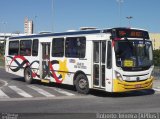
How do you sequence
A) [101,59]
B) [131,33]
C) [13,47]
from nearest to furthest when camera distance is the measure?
[101,59]
[131,33]
[13,47]

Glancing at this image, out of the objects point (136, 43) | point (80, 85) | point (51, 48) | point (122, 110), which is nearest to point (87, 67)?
point (80, 85)

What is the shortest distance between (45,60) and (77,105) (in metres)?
6.99

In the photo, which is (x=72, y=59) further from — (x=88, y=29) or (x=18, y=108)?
(x=18, y=108)

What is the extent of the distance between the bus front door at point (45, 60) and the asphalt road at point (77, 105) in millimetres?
2157

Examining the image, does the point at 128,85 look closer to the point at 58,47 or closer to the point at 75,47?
the point at 75,47

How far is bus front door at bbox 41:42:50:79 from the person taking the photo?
19.8 meters

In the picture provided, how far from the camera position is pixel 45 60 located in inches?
790

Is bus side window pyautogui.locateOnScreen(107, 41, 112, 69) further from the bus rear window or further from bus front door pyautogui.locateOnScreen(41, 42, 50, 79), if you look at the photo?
the bus rear window

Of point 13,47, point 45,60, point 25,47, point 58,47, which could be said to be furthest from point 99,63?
point 13,47

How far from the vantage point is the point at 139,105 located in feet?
44.0

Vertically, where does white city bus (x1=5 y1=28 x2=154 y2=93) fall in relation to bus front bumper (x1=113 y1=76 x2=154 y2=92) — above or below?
above

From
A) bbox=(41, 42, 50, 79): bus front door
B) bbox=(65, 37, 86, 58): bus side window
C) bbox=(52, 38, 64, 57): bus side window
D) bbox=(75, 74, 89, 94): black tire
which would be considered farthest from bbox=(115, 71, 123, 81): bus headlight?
bbox=(41, 42, 50, 79): bus front door

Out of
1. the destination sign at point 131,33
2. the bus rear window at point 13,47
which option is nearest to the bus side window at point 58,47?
the destination sign at point 131,33

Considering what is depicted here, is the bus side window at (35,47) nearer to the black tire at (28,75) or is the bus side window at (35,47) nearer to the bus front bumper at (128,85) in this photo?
the black tire at (28,75)
